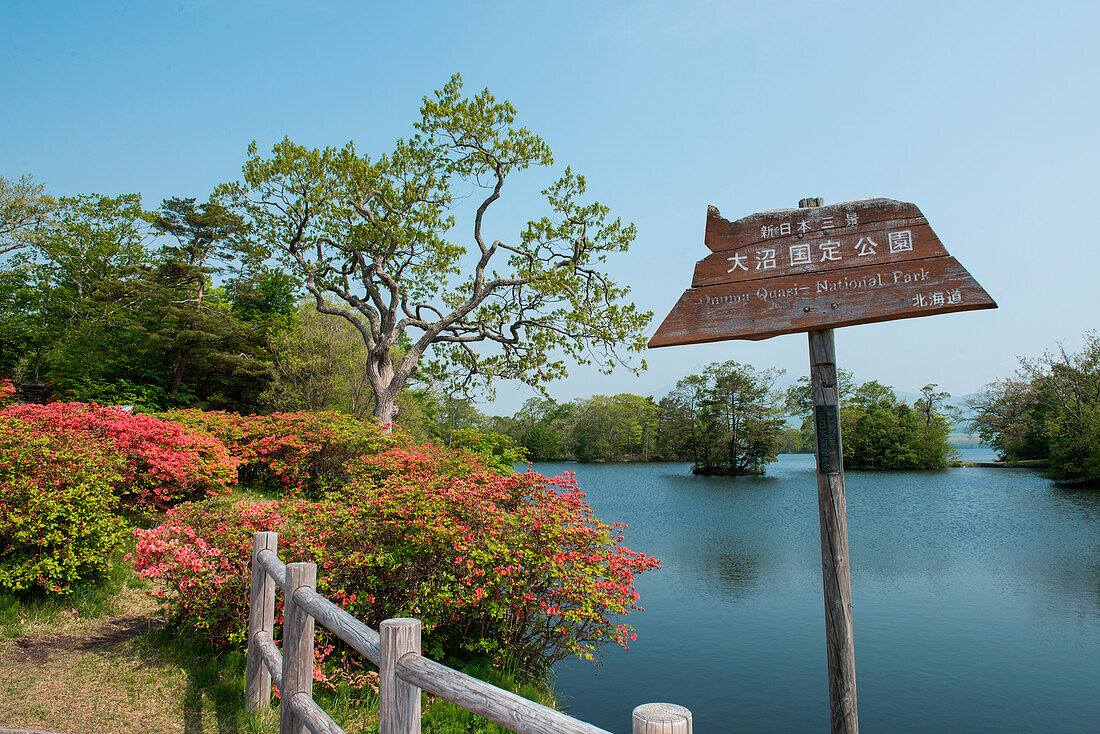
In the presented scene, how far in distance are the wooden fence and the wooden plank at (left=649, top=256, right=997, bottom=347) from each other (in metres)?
2.36

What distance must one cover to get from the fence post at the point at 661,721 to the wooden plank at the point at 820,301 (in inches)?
107

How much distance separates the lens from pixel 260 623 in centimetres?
408

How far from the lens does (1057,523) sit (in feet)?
60.2

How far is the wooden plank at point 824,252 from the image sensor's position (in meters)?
3.55

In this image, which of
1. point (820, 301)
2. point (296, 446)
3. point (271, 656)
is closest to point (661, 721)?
point (820, 301)

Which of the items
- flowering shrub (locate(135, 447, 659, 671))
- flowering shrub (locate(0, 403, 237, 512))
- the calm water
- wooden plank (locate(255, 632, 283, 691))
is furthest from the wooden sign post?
flowering shrub (locate(0, 403, 237, 512))

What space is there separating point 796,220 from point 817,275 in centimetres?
39

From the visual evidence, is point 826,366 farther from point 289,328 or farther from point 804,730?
point 289,328

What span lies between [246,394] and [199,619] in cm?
2327

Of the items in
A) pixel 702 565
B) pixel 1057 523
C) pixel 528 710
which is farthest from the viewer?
pixel 1057 523

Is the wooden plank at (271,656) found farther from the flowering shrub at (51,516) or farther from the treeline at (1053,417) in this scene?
the treeline at (1053,417)

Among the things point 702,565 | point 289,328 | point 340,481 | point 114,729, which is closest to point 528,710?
point 114,729

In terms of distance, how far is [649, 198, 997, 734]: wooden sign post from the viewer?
3498mm

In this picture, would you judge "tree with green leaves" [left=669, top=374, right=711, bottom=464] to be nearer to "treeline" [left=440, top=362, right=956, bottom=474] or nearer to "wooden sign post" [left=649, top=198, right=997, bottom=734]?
"treeline" [left=440, top=362, right=956, bottom=474]
